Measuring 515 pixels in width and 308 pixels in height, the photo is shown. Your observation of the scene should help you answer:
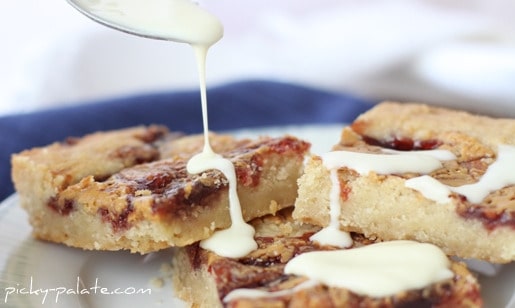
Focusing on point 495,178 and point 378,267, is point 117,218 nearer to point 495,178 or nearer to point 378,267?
point 378,267

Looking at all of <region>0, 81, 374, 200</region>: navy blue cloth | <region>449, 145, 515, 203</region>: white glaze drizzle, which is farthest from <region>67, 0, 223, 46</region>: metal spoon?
<region>0, 81, 374, 200</region>: navy blue cloth

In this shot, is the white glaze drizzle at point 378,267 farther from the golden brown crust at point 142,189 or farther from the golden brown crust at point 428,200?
the golden brown crust at point 142,189

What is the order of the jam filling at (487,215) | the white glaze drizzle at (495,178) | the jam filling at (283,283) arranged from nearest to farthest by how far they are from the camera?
the jam filling at (283,283) → the jam filling at (487,215) → the white glaze drizzle at (495,178)

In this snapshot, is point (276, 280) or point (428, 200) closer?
point (276, 280)

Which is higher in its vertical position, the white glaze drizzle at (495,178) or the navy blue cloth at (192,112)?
the white glaze drizzle at (495,178)

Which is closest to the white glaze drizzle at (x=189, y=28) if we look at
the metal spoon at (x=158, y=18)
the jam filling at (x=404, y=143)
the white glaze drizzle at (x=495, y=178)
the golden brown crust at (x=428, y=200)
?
the metal spoon at (x=158, y=18)

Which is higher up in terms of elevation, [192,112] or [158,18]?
[158,18]

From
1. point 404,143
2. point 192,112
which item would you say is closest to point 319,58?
point 192,112
